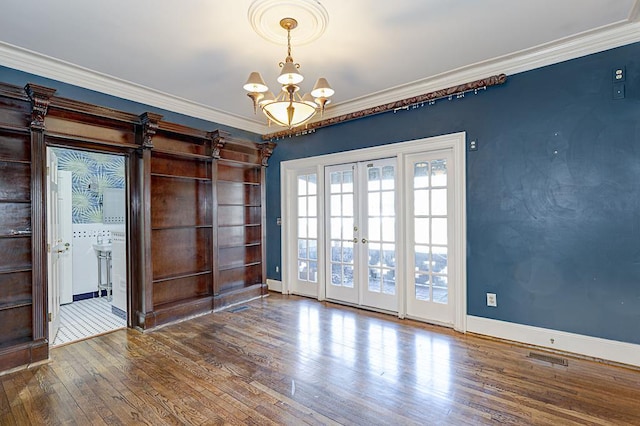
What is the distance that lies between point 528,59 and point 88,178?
6.43 meters

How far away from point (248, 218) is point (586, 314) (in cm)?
442

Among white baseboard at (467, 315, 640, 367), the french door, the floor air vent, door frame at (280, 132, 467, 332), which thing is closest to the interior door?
the french door

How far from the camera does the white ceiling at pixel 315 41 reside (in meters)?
2.44

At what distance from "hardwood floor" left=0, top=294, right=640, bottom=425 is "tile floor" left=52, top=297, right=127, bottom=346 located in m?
0.28

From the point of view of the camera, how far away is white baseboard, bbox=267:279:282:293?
544cm

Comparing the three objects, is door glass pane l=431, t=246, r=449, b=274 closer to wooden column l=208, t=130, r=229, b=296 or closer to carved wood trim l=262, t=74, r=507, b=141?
carved wood trim l=262, t=74, r=507, b=141

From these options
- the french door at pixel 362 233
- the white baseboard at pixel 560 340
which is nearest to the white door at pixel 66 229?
the french door at pixel 362 233

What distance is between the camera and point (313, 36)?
2756 mm

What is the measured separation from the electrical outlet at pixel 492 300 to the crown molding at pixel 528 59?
2.33 metres

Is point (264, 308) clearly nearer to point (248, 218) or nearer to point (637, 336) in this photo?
point (248, 218)

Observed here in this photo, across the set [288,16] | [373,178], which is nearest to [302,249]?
[373,178]

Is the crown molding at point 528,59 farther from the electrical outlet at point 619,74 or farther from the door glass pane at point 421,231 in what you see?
the door glass pane at point 421,231

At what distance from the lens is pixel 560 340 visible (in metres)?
3.04

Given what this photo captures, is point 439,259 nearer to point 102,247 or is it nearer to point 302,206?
point 302,206
